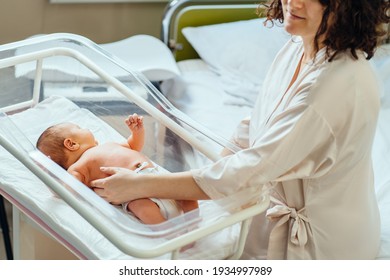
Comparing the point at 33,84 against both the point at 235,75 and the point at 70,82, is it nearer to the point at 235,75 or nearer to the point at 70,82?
the point at 70,82

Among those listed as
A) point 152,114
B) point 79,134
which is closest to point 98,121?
point 79,134

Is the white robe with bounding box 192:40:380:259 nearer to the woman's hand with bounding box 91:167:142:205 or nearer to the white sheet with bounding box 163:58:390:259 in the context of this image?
the woman's hand with bounding box 91:167:142:205

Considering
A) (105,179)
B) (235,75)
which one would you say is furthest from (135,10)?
(105,179)

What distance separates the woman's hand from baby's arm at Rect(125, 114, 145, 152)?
250mm

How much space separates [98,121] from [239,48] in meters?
1.06

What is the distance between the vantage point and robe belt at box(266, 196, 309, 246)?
1.67 meters

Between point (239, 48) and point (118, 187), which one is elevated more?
point (118, 187)

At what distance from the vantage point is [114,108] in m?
2.04

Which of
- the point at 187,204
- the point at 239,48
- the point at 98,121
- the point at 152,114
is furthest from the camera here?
the point at 239,48

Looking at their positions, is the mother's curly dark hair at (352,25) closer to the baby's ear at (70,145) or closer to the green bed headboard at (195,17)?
the baby's ear at (70,145)

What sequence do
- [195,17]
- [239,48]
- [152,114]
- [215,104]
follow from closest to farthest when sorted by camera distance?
[152,114] → [215,104] → [239,48] → [195,17]

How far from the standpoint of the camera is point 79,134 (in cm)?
191

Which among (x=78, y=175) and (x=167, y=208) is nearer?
(x=167, y=208)

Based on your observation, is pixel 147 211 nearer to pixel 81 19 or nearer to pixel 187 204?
pixel 187 204
